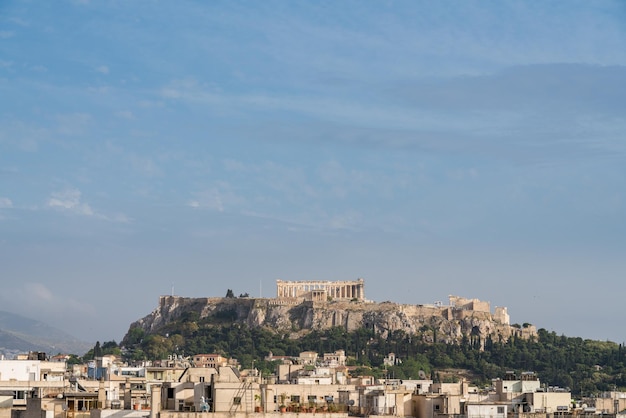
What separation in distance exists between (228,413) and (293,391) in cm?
2243

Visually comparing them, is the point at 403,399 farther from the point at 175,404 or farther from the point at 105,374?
the point at 105,374

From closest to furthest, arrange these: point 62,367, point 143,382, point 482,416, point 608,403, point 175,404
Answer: point 175,404
point 482,416
point 608,403
point 143,382
point 62,367

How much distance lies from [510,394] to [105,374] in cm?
3849

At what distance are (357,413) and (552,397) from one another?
18.2 meters

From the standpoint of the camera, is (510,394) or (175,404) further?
(510,394)

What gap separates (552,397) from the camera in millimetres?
70375

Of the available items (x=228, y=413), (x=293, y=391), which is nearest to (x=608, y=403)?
(x=293, y=391)

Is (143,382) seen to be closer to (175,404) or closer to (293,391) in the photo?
(293,391)

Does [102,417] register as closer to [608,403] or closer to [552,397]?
[552,397]

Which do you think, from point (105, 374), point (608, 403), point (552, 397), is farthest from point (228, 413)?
point (105, 374)

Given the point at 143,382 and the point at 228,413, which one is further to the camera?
the point at 143,382

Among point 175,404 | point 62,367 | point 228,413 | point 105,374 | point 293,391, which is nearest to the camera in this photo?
point 228,413

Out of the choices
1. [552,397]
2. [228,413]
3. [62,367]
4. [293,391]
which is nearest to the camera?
[228,413]

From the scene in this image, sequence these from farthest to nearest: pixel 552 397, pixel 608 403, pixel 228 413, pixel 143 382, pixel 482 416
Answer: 1. pixel 143 382
2. pixel 608 403
3. pixel 552 397
4. pixel 482 416
5. pixel 228 413
